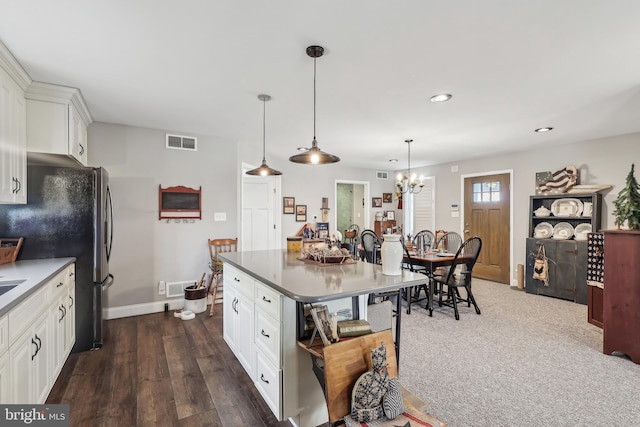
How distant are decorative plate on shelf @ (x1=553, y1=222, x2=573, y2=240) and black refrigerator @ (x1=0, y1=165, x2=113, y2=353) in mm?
6111

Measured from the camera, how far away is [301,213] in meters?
6.74

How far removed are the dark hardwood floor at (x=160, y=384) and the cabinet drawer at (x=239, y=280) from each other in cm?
70

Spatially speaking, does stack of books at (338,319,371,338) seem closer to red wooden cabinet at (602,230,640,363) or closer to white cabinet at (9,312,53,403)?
white cabinet at (9,312,53,403)

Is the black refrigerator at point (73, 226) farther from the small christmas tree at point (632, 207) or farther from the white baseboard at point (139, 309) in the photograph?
the small christmas tree at point (632, 207)

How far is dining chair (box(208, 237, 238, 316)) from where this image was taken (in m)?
4.14

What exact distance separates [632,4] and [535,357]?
8.81ft

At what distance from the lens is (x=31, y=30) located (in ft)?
6.31

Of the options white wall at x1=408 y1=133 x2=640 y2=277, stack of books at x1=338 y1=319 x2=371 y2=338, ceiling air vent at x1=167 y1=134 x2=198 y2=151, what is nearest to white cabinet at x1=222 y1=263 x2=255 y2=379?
stack of books at x1=338 y1=319 x2=371 y2=338

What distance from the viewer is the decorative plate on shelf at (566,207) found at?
15.6 feet

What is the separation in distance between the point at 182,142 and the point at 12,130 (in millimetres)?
1996

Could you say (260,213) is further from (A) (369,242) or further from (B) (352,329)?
(B) (352,329)

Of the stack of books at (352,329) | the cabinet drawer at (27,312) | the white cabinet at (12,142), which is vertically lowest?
the stack of books at (352,329)

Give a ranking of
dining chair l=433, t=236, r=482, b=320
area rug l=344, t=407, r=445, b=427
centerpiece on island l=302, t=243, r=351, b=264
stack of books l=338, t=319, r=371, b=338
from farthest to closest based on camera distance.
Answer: dining chair l=433, t=236, r=482, b=320 → centerpiece on island l=302, t=243, r=351, b=264 → stack of books l=338, t=319, r=371, b=338 → area rug l=344, t=407, r=445, b=427

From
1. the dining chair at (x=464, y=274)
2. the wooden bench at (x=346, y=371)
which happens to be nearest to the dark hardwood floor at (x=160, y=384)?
the wooden bench at (x=346, y=371)
